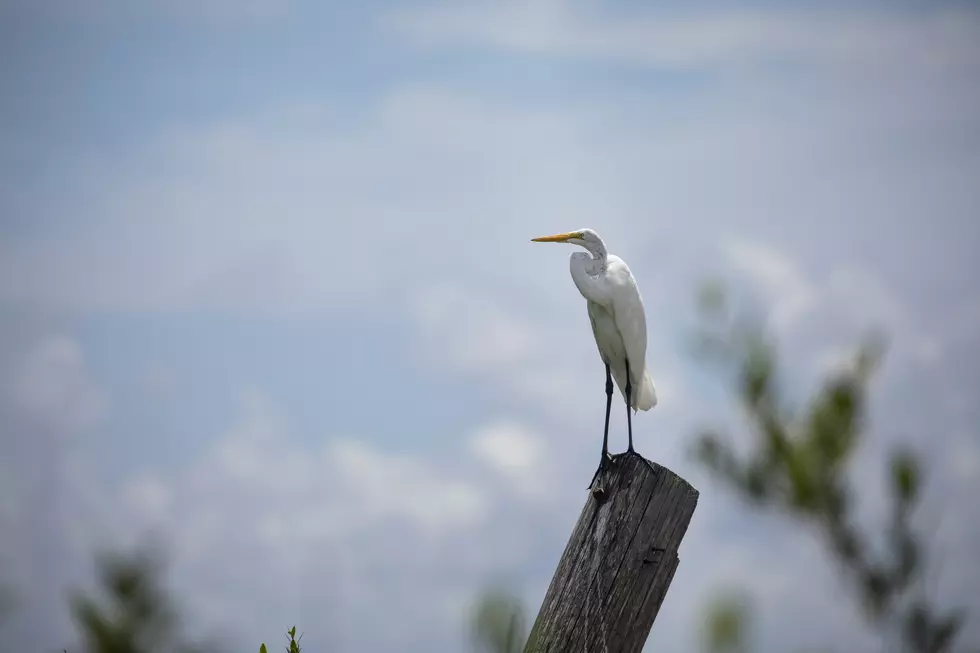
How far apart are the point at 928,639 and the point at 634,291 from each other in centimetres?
249

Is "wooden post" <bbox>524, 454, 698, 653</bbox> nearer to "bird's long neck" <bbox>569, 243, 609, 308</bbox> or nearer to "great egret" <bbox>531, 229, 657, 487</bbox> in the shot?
"great egret" <bbox>531, 229, 657, 487</bbox>

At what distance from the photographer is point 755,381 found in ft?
17.2

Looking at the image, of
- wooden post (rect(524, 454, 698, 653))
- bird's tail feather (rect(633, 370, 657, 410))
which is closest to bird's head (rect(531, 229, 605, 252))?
bird's tail feather (rect(633, 370, 657, 410))

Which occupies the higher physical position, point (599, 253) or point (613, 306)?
point (599, 253)

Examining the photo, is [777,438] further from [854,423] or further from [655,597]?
[655,597]

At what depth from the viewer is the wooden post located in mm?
3453

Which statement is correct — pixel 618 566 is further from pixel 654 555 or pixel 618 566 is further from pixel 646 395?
pixel 646 395

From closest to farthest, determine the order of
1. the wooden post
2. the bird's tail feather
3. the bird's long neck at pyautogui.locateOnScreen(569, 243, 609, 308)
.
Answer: the wooden post → the bird's long neck at pyautogui.locateOnScreen(569, 243, 609, 308) → the bird's tail feather

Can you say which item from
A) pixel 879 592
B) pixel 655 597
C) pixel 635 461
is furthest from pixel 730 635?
pixel 879 592

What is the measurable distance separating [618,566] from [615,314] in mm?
2659

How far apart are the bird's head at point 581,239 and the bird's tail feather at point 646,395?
0.96 m

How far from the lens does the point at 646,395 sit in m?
6.43

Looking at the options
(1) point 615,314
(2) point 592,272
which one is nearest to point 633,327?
(1) point 615,314

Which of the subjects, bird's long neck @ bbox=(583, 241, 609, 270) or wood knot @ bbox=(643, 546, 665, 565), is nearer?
wood knot @ bbox=(643, 546, 665, 565)
